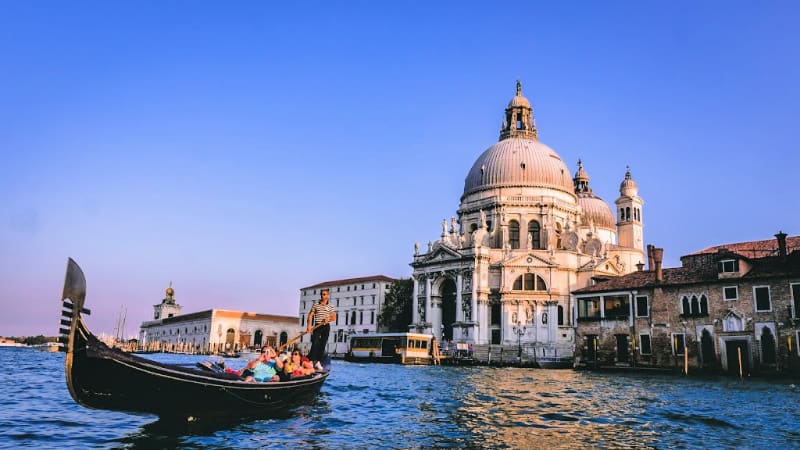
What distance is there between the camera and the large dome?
194 ft

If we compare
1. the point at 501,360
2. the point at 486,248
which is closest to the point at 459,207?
the point at 486,248

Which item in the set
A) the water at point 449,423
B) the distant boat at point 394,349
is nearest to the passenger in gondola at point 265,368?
the water at point 449,423

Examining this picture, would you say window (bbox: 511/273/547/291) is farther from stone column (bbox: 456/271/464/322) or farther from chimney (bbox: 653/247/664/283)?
chimney (bbox: 653/247/664/283)

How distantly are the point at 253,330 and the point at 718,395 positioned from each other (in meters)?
75.3

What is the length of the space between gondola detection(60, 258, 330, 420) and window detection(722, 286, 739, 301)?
27014 millimetres

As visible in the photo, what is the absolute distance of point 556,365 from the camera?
42625 millimetres

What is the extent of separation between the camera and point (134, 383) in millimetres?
9992

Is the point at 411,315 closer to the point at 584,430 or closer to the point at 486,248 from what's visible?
the point at 486,248

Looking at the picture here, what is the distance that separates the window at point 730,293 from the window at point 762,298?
32.4 inches

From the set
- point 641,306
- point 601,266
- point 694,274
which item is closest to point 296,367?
point 641,306

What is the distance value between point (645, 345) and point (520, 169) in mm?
27311

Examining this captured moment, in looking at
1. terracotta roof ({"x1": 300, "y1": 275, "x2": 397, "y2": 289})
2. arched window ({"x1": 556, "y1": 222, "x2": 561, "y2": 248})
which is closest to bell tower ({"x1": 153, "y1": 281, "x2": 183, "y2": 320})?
terracotta roof ({"x1": 300, "y1": 275, "x2": 397, "y2": 289})

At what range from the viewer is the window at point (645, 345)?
34719 millimetres

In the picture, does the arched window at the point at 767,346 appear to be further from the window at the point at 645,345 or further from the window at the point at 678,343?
the window at the point at 645,345
